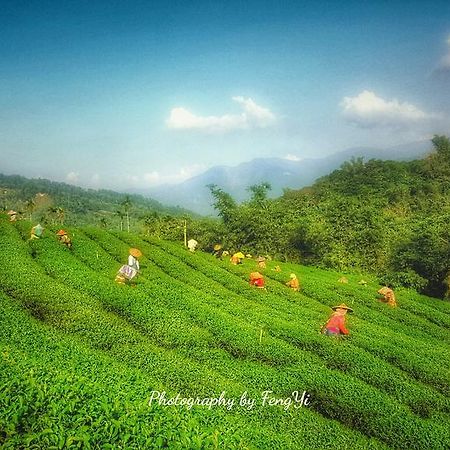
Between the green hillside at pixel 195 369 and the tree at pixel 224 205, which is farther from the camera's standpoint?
the tree at pixel 224 205

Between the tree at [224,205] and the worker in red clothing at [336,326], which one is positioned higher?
the tree at [224,205]

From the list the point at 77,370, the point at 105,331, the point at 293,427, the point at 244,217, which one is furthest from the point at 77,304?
the point at 244,217

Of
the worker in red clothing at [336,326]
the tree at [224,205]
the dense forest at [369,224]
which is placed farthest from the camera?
the tree at [224,205]

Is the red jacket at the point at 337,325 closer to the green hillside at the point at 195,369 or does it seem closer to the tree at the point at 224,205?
the green hillside at the point at 195,369

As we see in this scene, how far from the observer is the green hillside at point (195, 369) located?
6.55m

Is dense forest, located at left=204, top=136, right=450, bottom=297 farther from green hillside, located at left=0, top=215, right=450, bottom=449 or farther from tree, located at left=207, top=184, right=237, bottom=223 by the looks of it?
green hillside, located at left=0, top=215, right=450, bottom=449

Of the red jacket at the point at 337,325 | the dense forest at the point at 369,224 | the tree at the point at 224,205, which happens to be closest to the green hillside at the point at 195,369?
the red jacket at the point at 337,325

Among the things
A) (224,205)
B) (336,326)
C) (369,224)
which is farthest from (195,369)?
(369,224)

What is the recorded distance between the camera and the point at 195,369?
12625 mm

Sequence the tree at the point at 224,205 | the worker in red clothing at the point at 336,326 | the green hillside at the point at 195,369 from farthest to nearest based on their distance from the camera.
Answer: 1. the tree at the point at 224,205
2. the worker in red clothing at the point at 336,326
3. the green hillside at the point at 195,369

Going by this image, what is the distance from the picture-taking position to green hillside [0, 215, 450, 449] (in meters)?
6.55

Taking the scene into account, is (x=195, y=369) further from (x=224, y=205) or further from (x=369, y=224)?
(x=369, y=224)

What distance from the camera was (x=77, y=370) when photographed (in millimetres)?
9719

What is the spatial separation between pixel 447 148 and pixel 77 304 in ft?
263
